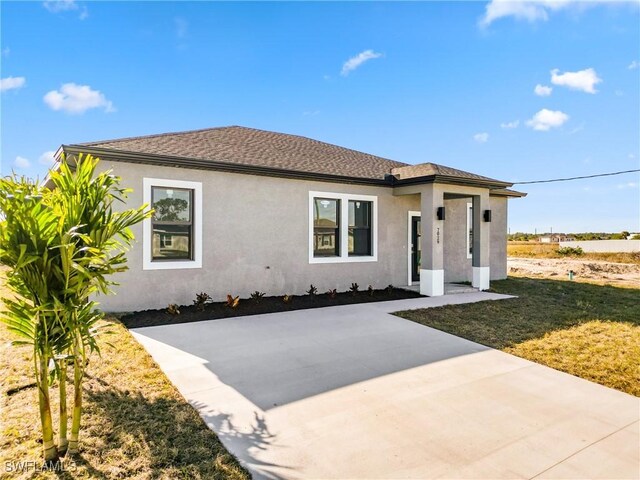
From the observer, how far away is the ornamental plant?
242 centimetres

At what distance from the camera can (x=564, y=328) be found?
6809 millimetres

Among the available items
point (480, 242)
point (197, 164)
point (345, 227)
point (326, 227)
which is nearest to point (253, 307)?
point (326, 227)

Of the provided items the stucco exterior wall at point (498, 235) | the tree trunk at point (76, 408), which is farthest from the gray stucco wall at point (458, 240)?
the tree trunk at point (76, 408)

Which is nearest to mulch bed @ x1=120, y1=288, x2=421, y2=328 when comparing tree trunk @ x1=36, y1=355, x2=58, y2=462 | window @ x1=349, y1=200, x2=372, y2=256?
window @ x1=349, y1=200, x2=372, y2=256

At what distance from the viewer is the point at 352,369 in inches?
179

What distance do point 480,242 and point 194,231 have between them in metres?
8.90

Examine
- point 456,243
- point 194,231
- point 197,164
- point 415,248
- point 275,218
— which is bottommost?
point 415,248

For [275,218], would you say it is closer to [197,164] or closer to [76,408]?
[197,164]

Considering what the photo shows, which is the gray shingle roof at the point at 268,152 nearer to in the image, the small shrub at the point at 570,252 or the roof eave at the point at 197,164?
the roof eave at the point at 197,164

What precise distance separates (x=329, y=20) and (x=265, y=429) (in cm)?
1264

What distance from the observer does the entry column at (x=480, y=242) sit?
1120 cm

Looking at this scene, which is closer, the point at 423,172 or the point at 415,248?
the point at 423,172

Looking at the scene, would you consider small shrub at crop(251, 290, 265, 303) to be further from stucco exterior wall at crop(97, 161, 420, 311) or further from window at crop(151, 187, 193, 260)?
window at crop(151, 187, 193, 260)

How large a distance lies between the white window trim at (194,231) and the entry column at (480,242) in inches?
336
